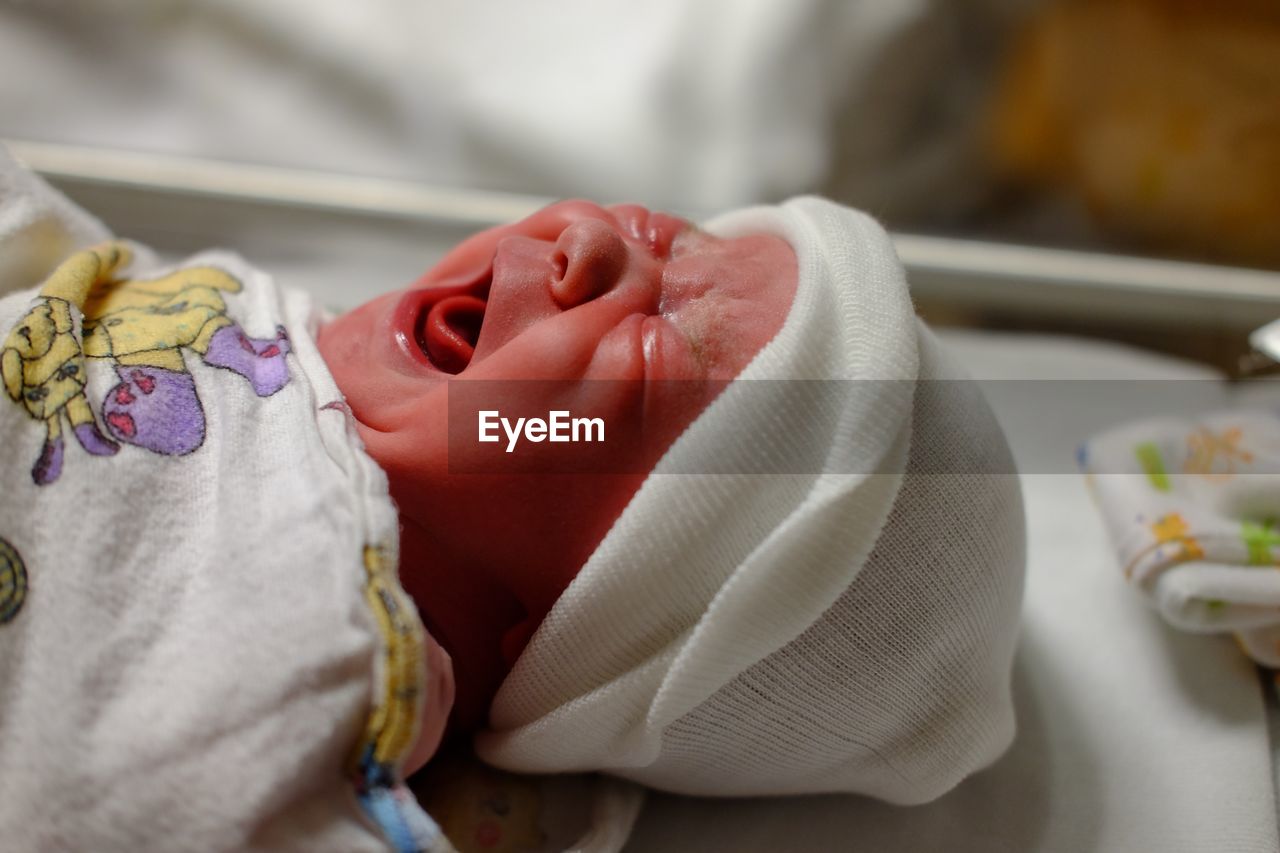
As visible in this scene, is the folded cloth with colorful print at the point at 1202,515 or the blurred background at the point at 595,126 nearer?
the folded cloth with colorful print at the point at 1202,515

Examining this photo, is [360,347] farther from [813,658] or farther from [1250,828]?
[1250,828]

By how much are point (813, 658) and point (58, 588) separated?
45 cm

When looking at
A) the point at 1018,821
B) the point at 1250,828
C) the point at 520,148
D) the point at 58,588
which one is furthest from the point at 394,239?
the point at 1250,828

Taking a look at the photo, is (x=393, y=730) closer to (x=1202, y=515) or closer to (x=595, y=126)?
(x=1202, y=515)

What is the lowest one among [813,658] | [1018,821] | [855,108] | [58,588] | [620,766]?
[1018,821]

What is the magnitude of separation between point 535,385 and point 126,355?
283 mm

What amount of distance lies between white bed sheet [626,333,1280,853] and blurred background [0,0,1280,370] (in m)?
0.45

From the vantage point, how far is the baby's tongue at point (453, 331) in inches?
27.4

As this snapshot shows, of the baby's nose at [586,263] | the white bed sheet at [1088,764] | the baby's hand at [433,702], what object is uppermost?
the baby's nose at [586,263]

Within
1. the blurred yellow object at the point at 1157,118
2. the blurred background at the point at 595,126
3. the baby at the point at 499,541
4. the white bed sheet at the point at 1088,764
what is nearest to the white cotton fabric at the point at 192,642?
the baby at the point at 499,541

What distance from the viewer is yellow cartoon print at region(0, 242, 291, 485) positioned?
23.2 inches

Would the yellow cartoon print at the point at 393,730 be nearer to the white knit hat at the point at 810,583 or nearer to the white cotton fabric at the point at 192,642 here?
the white cotton fabric at the point at 192,642

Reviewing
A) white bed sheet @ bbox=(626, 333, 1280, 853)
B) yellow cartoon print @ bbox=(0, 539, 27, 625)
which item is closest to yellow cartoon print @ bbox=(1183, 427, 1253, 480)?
white bed sheet @ bbox=(626, 333, 1280, 853)

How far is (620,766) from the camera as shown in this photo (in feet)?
2.27
